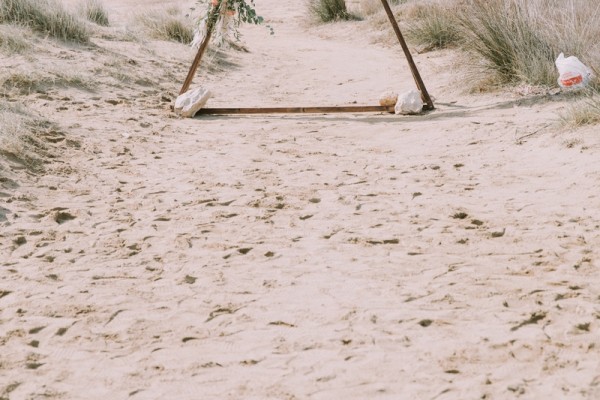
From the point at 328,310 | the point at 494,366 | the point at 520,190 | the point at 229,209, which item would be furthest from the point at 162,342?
the point at 520,190

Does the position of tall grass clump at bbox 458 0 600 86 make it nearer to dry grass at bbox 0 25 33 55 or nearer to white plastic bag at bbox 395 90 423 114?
white plastic bag at bbox 395 90 423 114

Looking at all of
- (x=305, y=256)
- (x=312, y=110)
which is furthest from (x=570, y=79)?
(x=305, y=256)

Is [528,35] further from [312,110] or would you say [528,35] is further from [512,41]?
[312,110]

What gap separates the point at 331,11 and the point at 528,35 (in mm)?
6453

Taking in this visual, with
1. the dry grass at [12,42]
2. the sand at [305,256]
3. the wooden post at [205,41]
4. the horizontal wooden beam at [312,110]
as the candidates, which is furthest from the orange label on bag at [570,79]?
the dry grass at [12,42]

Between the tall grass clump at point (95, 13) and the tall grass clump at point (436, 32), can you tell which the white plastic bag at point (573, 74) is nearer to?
the tall grass clump at point (436, 32)

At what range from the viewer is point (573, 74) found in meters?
6.06

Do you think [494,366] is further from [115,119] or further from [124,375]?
[115,119]

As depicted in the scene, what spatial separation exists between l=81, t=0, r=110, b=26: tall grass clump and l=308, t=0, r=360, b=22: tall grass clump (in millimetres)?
4081

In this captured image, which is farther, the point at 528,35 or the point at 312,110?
the point at 528,35

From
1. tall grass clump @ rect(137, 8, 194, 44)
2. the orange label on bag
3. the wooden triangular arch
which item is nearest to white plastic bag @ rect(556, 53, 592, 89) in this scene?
the orange label on bag

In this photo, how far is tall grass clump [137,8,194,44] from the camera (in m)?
10.0

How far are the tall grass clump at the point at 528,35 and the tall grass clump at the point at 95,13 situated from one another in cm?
447

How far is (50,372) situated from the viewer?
2955 mm
